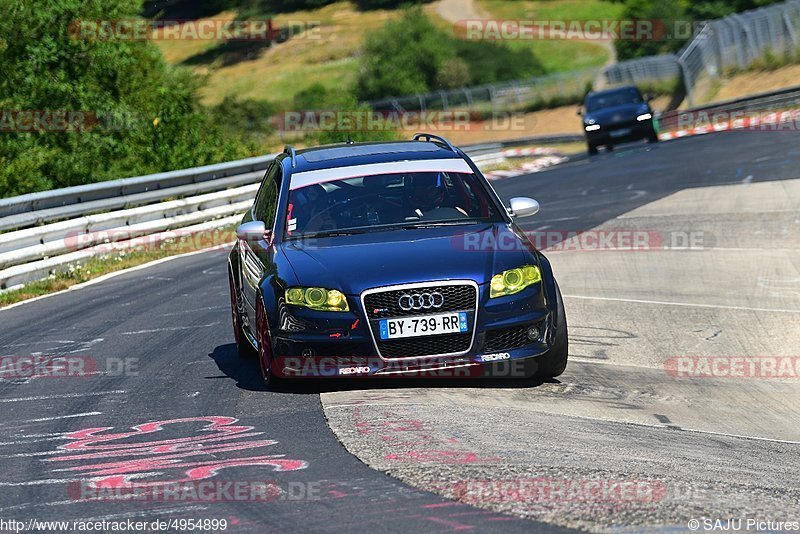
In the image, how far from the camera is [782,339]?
10.9 m

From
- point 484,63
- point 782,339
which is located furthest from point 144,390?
point 484,63

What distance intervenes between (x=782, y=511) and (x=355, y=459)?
207cm

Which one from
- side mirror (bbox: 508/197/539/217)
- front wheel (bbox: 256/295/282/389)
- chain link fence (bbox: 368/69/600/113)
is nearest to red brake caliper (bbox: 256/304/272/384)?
front wheel (bbox: 256/295/282/389)

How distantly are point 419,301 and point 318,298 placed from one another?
0.63 m

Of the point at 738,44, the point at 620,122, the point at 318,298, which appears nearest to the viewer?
the point at 318,298

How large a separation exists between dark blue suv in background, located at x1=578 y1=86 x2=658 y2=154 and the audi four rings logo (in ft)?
92.4

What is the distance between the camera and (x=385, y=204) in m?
9.34

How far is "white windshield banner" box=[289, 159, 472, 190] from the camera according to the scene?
376 inches

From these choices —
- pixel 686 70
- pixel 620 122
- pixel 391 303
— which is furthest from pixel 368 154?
pixel 686 70

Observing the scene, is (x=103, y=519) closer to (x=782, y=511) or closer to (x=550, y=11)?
(x=782, y=511)

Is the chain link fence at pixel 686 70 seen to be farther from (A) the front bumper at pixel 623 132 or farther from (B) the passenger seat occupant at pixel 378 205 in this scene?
(B) the passenger seat occupant at pixel 378 205

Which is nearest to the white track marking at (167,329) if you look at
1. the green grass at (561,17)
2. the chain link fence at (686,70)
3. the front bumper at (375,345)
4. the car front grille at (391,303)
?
the front bumper at (375,345)

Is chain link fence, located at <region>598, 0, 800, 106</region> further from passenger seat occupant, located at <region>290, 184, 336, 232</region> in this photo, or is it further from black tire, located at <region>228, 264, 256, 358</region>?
passenger seat occupant, located at <region>290, 184, 336, 232</region>

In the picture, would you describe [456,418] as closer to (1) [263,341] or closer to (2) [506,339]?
(2) [506,339]
